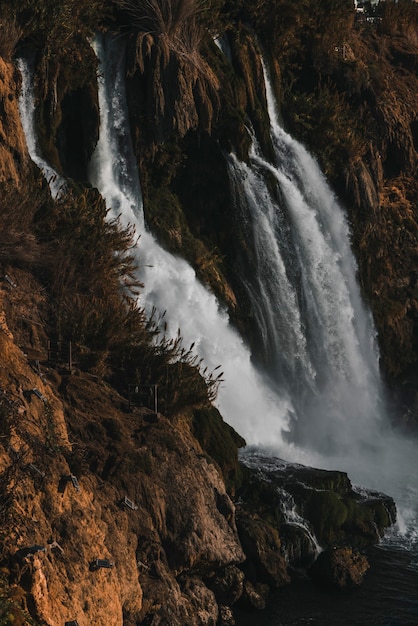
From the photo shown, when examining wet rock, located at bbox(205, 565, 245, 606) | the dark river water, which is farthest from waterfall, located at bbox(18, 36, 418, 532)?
wet rock, located at bbox(205, 565, 245, 606)

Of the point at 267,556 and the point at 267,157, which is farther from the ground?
the point at 267,157

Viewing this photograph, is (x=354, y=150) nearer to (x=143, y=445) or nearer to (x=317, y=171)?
(x=317, y=171)

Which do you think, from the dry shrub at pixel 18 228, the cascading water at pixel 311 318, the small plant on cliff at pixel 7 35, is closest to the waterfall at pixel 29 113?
the small plant on cliff at pixel 7 35

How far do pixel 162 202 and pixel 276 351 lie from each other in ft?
12.3

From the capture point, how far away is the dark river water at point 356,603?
40.2ft

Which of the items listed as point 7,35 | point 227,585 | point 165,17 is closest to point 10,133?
point 7,35

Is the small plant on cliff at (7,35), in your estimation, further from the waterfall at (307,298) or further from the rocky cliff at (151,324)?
the waterfall at (307,298)

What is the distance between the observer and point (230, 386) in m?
18.0

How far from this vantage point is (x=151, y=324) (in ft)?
47.2

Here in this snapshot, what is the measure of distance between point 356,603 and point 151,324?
190 inches

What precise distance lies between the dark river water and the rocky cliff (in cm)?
25

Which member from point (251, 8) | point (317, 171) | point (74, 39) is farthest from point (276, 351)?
point (251, 8)

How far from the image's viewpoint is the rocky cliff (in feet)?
32.6

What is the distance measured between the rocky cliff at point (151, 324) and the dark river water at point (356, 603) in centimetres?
25
